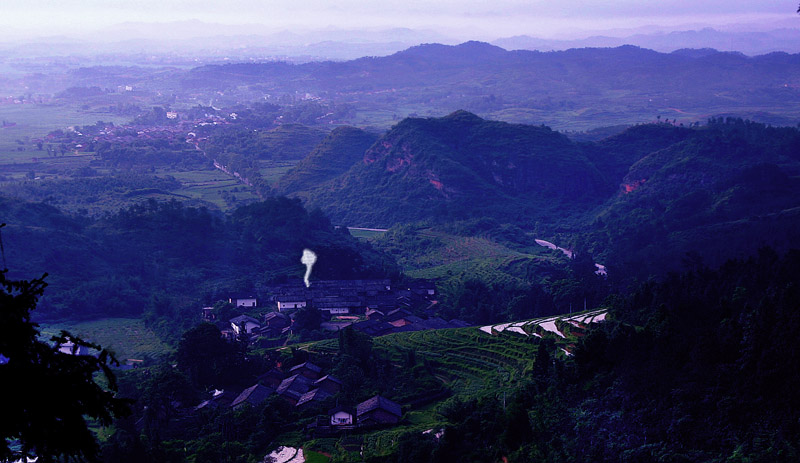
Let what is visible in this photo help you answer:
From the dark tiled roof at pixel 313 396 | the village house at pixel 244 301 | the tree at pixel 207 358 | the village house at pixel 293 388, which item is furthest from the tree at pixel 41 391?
the village house at pixel 244 301

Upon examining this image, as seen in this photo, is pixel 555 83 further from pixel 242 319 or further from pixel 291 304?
pixel 242 319

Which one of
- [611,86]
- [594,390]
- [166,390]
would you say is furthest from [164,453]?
[611,86]

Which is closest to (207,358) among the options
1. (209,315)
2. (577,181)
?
(209,315)

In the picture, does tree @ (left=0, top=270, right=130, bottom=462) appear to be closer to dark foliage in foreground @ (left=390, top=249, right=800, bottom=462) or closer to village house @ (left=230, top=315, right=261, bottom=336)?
dark foliage in foreground @ (left=390, top=249, right=800, bottom=462)

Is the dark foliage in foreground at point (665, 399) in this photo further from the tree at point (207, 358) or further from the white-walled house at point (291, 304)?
the white-walled house at point (291, 304)

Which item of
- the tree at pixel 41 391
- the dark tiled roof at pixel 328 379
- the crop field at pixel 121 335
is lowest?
the crop field at pixel 121 335

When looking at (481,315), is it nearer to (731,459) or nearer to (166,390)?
(166,390)

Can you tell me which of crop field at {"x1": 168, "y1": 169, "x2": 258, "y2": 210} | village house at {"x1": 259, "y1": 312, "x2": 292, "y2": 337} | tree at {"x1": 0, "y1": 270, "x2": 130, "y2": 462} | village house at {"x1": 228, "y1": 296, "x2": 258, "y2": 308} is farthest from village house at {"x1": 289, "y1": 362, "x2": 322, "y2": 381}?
crop field at {"x1": 168, "y1": 169, "x2": 258, "y2": 210}
